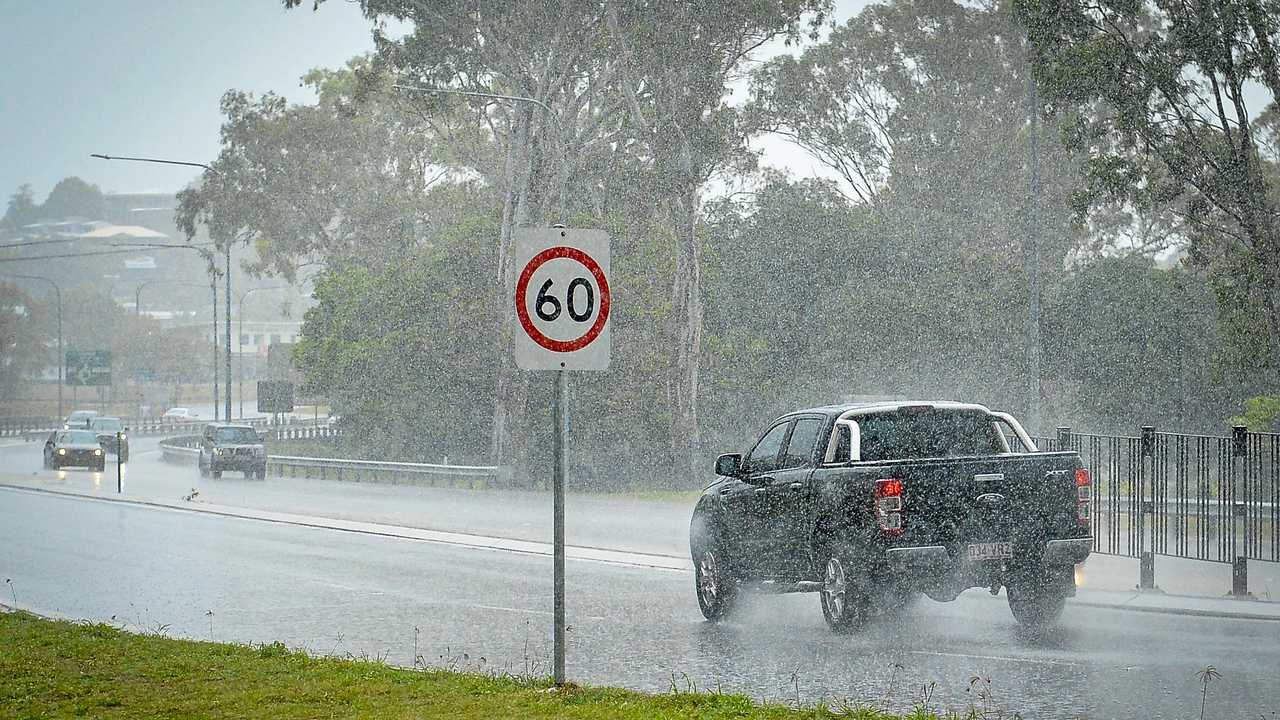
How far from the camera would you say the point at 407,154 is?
7406cm

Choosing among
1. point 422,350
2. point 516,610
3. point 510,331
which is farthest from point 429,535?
point 422,350

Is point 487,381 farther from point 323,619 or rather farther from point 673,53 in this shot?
point 323,619

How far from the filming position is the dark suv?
160ft

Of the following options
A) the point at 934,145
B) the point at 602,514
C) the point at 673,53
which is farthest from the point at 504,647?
the point at 934,145

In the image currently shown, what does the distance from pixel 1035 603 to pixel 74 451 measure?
153ft

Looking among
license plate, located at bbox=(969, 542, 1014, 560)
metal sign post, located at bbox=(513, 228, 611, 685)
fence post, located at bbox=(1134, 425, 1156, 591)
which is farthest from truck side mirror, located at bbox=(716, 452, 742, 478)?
fence post, located at bbox=(1134, 425, 1156, 591)

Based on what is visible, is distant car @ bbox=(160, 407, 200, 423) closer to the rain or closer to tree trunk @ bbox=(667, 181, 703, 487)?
the rain

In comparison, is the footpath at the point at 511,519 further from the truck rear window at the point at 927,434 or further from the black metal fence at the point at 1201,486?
the truck rear window at the point at 927,434

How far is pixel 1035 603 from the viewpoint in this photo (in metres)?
12.9

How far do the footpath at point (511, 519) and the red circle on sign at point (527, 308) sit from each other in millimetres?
7453

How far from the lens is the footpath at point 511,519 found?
15.1 m

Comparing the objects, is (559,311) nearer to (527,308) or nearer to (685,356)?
(527,308)

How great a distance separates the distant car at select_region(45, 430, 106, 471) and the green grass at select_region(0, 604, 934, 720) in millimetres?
44359

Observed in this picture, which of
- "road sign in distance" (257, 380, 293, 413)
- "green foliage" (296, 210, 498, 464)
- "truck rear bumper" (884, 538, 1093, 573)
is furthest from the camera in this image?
"road sign in distance" (257, 380, 293, 413)
